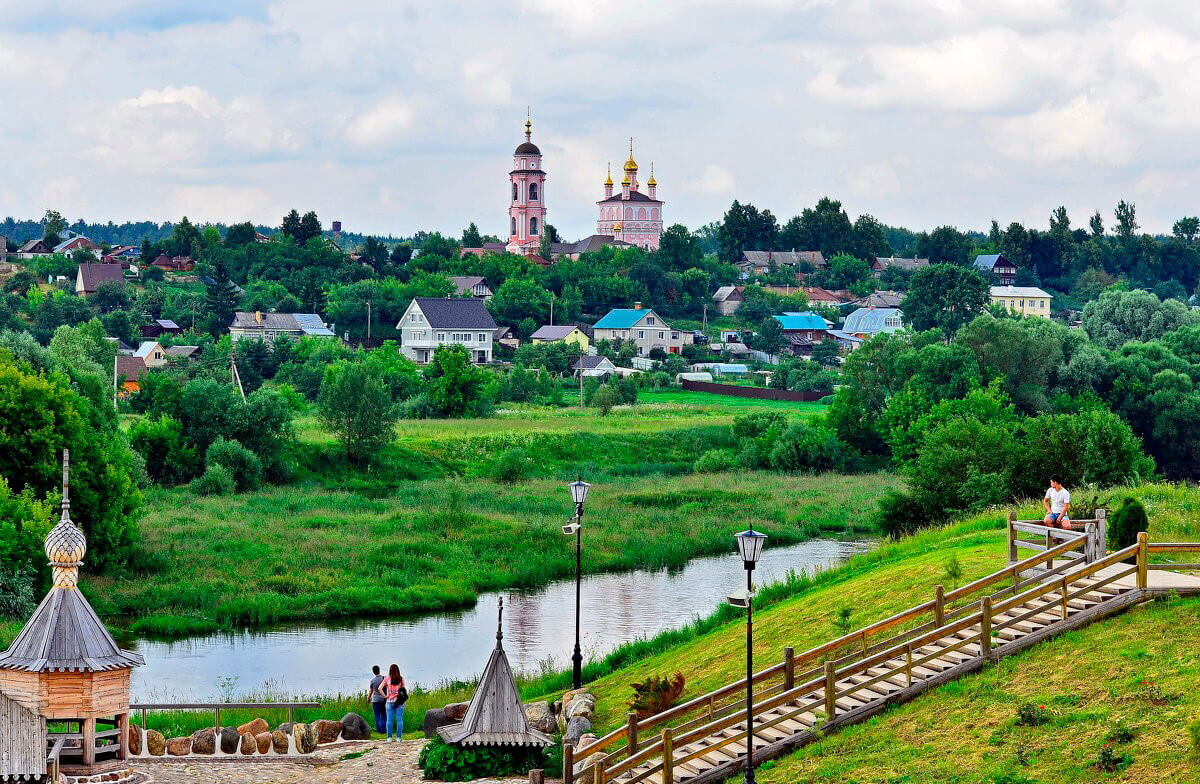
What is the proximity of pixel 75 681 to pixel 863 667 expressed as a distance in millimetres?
10690

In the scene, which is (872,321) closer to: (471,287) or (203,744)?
(471,287)

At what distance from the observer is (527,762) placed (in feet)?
73.4

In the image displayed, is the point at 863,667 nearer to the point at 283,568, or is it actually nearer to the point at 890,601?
the point at 890,601

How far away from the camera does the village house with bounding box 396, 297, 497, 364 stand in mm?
110562

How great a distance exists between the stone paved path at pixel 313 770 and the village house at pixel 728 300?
375 ft

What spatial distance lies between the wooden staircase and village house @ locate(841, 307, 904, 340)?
104543 mm

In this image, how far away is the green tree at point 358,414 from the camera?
210 feet

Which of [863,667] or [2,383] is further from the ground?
[2,383]

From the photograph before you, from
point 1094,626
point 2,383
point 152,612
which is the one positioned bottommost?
point 152,612

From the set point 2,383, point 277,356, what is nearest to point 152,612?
point 2,383

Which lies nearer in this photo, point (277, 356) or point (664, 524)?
point (664, 524)

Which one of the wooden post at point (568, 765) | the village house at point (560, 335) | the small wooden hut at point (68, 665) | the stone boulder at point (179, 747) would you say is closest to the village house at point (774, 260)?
the village house at point (560, 335)

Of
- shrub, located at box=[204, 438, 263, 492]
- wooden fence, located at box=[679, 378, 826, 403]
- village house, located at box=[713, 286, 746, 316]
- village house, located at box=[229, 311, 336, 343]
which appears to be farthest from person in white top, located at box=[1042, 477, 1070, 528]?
village house, located at box=[713, 286, 746, 316]

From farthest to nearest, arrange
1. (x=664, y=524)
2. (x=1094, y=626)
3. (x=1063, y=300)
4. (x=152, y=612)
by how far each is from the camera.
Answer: (x=1063, y=300) → (x=664, y=524) → (x=152, y=612) → (x=1094, y=626)
